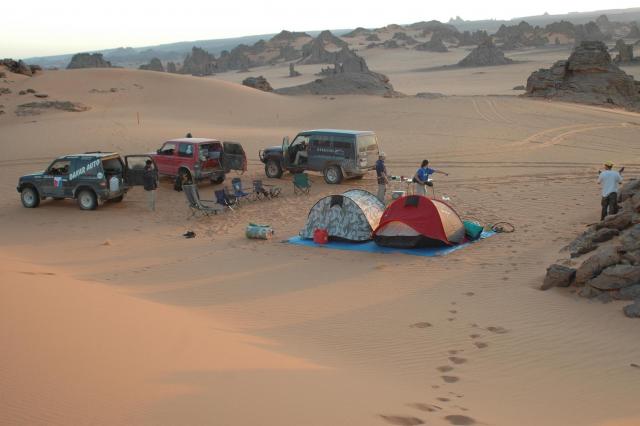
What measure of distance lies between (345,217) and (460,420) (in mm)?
9124

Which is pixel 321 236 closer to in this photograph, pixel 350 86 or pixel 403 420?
pixel 403 420

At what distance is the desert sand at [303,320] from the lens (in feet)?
21.7

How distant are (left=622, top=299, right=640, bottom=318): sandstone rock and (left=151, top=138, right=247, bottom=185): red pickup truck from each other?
47.7 feet

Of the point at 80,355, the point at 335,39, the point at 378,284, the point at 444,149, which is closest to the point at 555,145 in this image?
the point at 444,149

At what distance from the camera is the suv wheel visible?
64.1ft

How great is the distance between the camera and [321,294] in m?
11.9

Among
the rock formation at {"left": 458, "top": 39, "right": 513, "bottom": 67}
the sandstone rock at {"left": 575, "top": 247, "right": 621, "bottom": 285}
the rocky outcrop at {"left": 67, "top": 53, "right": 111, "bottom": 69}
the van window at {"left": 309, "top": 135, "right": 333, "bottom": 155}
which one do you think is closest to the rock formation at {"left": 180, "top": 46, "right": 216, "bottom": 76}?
the rocky outcrop at {"left": 67, "top": 53, "right": 111, "bottom": 69}

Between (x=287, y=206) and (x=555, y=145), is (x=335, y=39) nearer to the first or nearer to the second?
(x=555, y=145)

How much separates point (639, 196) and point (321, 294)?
22.3 feet

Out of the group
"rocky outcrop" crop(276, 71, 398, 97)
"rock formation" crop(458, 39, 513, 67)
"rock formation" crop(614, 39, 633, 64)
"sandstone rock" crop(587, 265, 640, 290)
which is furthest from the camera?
"rock formation" crop(458, 39, 513, 67)

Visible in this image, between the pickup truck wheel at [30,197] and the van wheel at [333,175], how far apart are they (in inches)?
365

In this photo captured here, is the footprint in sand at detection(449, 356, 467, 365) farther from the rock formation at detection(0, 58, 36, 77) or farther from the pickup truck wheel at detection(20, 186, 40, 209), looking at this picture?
the rock formation at detection(0, 58, 36, 77)

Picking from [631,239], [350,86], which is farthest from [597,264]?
[350,86]

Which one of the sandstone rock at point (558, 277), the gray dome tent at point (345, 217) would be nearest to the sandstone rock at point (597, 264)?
the sandstone rock at point (558, 277)
